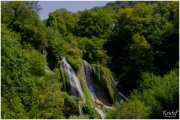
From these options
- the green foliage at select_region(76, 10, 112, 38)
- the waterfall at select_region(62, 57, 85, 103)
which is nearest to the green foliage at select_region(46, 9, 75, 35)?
the green foliage at select_region(76, 10, 112, 38)

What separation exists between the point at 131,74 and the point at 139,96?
32.6 feet

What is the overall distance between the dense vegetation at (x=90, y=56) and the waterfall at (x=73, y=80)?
31.0 inches

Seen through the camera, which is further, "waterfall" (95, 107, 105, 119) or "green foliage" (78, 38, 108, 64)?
"green foliage" (78, 38, 108, 64)

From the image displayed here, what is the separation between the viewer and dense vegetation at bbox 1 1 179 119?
23.3m

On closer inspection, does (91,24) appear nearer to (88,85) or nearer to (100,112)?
(88,85)

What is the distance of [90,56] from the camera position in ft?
138

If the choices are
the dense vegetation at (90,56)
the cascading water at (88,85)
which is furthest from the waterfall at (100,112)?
the dense vegetation at (90,56)

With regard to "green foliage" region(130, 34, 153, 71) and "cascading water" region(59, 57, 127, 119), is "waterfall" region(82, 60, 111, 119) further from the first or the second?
"green foliage" region(130, 34, 153, 71)

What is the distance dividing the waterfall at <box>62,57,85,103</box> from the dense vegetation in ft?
2.58

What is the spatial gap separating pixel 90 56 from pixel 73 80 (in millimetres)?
11212

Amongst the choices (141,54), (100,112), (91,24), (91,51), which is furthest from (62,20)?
(100,112)

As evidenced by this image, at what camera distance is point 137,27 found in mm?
45281

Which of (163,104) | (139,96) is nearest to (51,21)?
(139,96)

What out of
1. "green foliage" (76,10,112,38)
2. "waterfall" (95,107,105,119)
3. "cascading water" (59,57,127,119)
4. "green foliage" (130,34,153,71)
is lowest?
"waterfall" (95,107,105,119)
